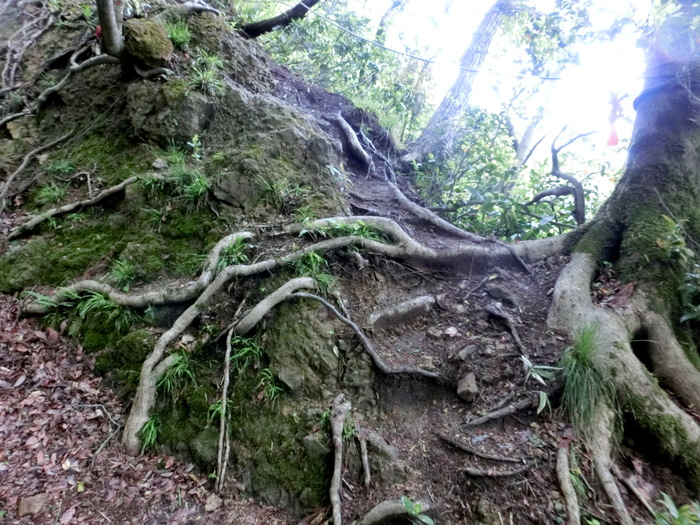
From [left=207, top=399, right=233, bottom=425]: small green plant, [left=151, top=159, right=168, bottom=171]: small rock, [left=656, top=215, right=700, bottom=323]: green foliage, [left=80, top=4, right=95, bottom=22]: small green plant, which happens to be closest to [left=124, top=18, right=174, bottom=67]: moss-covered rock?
Result: [left=80, top=4, right=95, bottom=22]: small green plant

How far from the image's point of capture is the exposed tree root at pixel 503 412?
298 centimetres

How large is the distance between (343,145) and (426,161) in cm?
170

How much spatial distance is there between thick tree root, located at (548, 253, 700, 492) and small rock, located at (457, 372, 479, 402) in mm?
843

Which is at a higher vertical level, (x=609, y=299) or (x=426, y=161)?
(x=426, y=161)

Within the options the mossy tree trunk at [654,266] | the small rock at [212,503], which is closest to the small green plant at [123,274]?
the small rock at [212,503]

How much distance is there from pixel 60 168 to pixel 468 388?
17.0 ft

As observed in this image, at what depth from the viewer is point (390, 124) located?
7512mm

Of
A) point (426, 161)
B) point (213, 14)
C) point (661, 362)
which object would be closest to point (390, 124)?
point (426, 161)

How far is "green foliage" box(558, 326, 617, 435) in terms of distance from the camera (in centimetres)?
283

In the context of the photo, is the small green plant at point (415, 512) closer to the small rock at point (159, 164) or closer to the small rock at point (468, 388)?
the small rock at point (468, 388)

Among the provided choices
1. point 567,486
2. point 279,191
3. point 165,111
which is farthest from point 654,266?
point 165,111

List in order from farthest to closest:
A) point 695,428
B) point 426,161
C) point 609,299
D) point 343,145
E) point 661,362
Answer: point 426,161 < point 343,145 < point 609,299 < point 661,362 < point 695,428

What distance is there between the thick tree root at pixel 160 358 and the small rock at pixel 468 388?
60.0 inches

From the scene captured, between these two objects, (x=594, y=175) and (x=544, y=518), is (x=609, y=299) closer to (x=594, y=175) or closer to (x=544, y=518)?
(x=544, y=518)
